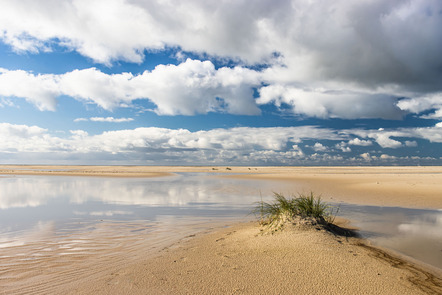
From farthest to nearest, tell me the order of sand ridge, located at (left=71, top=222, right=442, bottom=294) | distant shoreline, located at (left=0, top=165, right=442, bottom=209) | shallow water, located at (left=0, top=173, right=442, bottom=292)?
distant shoreline, located at (left=0, top=165, right=442, bottom=209)
shallow water, located at (left=0, top=173, right=442, bottom=292)
sand ridge, located at (left=71, top=222, right=442, bottom=294)

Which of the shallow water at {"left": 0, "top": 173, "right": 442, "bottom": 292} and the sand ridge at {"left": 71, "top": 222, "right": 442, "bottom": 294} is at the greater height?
the sand ridge at {"left": 71, "top": 222, "right": 442, "bottom": 294}

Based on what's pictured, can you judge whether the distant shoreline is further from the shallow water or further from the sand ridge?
the sand ridge

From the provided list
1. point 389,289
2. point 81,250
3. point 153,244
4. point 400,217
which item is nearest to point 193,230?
point 153,244

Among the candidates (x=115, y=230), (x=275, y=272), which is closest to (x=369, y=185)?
(x=115, y=230)

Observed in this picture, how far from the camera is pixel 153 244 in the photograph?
22.4ft

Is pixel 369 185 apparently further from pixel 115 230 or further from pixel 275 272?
pixel 275 272

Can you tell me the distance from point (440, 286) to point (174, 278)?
4308 millimetres

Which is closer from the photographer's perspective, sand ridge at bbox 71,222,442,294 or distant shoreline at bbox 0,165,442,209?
sand ridge at bbox 71,222,442,294

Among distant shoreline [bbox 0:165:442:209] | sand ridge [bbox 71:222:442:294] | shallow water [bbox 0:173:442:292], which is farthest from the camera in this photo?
distant shoreline [bbox 0:165:442:209]

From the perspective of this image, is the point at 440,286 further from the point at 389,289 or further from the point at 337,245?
the point at 337,245

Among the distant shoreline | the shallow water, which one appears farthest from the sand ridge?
the distant shoreline

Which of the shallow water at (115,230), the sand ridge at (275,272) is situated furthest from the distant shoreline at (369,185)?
the sand ridge at (275,272)

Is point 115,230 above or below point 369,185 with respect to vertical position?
below

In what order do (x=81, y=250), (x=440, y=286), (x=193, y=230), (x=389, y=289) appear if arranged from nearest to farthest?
(x=389, y=289), (x=440, y=286), (x=81, y=250), (x=193, y=230)
